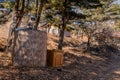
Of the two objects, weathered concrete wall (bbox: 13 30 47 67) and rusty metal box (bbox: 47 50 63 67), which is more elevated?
weathered concrete wall (bbox: 13 30 47 67)

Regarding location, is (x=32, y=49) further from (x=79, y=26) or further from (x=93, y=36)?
(x=93, y=36)

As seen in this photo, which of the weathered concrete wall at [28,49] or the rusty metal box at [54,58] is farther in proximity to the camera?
the rusty metal box at [54,58]

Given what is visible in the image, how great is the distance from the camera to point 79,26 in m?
26.0

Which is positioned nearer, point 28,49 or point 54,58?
point 28,49

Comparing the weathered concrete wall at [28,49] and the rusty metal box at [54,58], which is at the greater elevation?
the weathered concrete wall at [28,49]

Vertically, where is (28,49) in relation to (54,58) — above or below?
above

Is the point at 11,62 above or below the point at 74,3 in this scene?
below

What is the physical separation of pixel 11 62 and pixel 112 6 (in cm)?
2077

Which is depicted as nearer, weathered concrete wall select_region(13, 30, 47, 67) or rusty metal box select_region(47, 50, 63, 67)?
weathered concrete wall select_region(13, 30, 47, 67)

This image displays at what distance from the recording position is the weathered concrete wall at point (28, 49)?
1273 centimetres

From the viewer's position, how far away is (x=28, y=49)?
12.7 metres

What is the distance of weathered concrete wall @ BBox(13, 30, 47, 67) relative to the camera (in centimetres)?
1273

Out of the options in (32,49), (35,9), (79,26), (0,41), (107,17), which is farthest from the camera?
(107,17)

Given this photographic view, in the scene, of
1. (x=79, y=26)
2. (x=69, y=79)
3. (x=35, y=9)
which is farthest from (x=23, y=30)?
(x=79, y=26)
